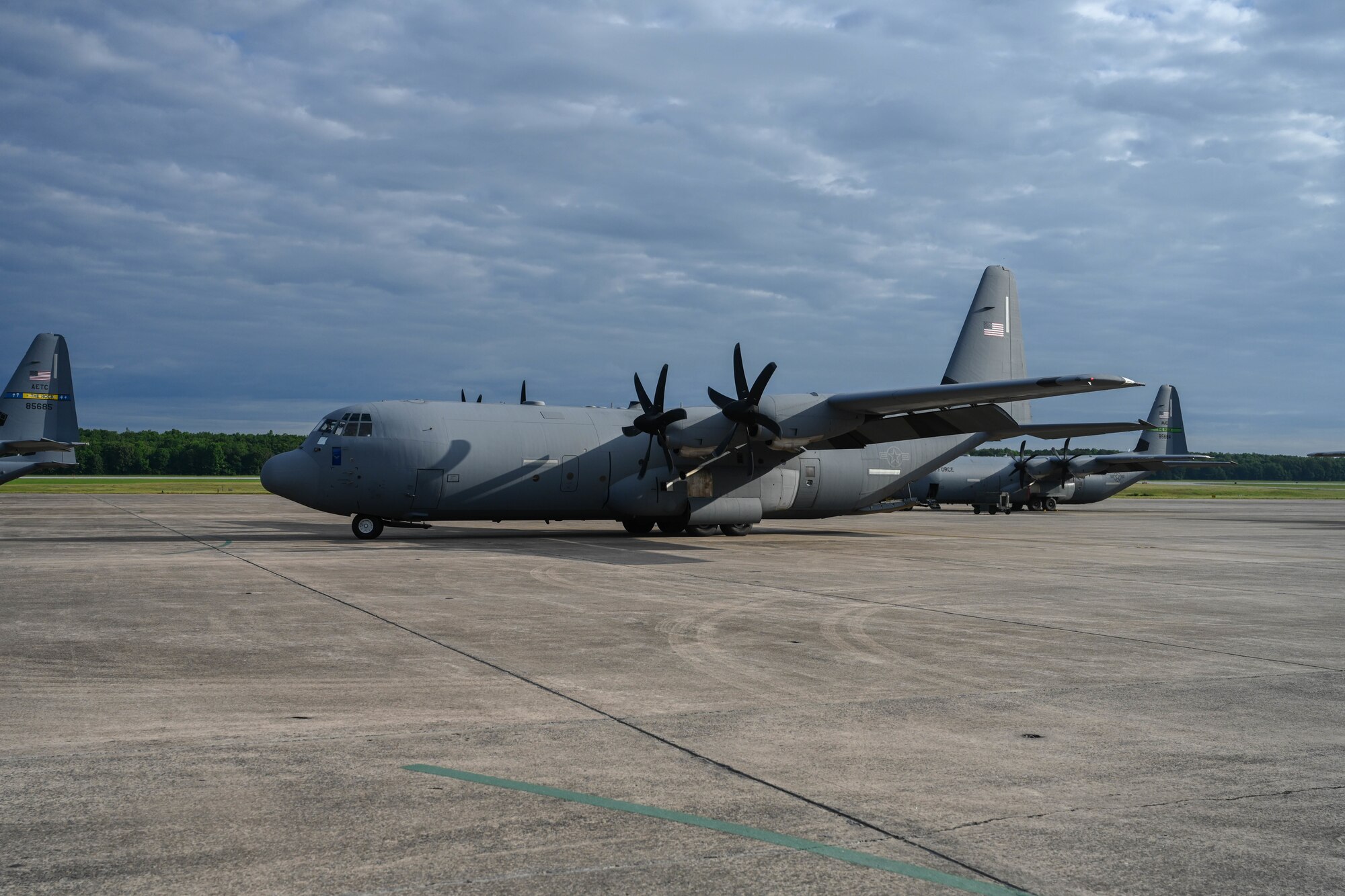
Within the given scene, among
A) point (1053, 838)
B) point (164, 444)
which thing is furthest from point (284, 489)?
point (164, 444)

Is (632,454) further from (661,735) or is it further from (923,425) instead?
(661,735)

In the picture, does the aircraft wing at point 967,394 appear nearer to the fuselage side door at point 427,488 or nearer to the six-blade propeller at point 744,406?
the six-blade propeller at point 744,406

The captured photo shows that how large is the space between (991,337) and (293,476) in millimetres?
22080

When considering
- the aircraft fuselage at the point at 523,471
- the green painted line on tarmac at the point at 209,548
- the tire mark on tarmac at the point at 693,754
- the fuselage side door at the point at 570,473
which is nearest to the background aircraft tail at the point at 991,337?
the aircraft fuselage at the point at 523,471

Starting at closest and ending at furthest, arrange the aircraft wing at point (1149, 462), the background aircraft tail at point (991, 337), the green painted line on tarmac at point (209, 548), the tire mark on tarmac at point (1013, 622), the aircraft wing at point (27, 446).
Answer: the tire mark on tarmac at point (1013, 622) → the green painted line on tarmac at point (209, 548) → the background aircraft tail at point (991, 337) → the aircraft wing at point (27, 446) → the aircraft wing at point (1149, 462)

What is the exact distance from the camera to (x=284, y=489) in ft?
83.9

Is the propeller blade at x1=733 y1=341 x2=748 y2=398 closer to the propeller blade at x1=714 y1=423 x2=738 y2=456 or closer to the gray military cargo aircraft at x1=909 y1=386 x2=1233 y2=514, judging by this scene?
the propeller blade at x1=714 y1=423 x2=738 y2=456

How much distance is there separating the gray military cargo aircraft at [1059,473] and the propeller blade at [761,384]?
2957 cm

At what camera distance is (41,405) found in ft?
139

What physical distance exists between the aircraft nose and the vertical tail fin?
2080 inches

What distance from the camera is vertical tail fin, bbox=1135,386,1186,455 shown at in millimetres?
62781

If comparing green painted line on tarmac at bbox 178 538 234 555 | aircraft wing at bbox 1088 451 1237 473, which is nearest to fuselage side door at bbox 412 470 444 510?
green painted line on tarmac at bbox 178 538 234 555

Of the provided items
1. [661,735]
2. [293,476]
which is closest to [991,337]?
[293,476]

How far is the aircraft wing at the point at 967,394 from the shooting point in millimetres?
22391
